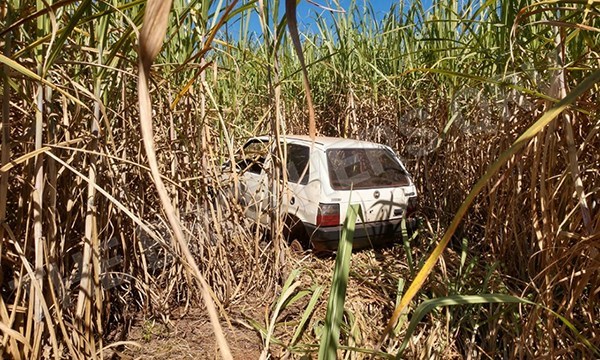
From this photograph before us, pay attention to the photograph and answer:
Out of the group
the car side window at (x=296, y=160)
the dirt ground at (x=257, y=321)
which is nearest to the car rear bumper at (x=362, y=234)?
the dirt ground at (x=257, y=321)

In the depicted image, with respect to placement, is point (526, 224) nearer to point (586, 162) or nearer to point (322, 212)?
point (586, 162)

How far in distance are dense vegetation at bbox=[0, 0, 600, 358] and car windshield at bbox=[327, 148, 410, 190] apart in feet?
1.31

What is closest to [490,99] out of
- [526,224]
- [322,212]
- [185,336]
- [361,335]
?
[526,224]

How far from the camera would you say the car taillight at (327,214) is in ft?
9.39

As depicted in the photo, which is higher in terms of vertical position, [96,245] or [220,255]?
[96,245]

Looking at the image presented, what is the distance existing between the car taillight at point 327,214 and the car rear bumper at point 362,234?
44 millimetres

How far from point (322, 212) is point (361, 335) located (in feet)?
3.31

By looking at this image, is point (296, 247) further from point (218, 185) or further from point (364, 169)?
point (218, 185)

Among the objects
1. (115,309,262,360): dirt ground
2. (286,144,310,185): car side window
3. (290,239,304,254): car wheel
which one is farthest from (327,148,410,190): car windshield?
(115,309,262,360): dirt ground

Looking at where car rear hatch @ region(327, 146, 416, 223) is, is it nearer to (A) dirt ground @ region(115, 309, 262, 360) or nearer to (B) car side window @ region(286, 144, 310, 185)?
(B) car side window @ region(286, 144, 310, 185)

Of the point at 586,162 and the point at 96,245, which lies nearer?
the point at 96,245

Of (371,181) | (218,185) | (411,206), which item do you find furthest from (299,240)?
(218,185)

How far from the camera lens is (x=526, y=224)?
196 cm

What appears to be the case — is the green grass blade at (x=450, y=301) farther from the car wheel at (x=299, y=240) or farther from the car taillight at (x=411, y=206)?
the car taillight at (x=411, y=206)
